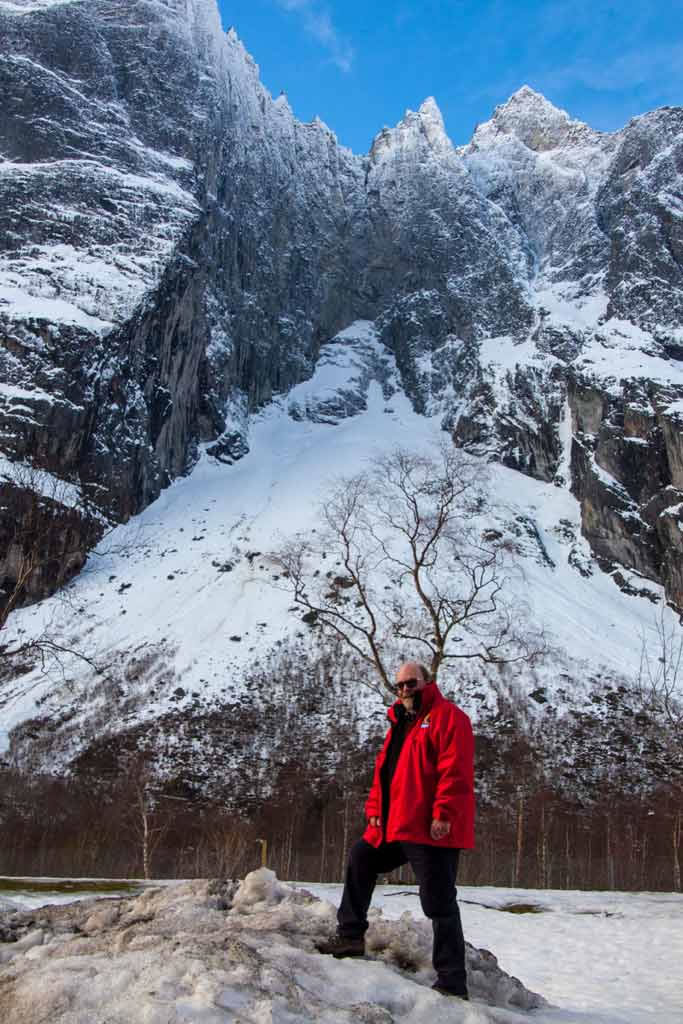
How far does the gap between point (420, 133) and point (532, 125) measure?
23325 mm

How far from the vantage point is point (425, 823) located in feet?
14.4

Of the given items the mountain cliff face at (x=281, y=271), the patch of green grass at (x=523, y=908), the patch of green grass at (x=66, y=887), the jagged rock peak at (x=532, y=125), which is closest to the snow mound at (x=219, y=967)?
the patch of green grass at (x=523, y=908)

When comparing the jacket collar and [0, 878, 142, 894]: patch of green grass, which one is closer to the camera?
the jacket collar

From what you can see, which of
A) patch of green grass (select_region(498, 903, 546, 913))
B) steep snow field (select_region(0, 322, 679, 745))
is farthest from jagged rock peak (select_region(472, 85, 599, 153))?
patch of green grass (select_region(498, 903, 546, 913))

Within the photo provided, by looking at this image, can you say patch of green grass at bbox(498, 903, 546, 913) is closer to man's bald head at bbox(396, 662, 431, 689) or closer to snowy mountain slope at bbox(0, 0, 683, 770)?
man's bald head at bbox(396, 662, 431, 689)

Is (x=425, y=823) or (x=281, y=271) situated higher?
(x=281, y=271)

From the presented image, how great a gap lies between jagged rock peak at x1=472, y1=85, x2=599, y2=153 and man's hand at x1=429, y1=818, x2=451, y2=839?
490ft

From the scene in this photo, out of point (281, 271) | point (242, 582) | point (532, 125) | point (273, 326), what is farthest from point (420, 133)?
point (242, 582)

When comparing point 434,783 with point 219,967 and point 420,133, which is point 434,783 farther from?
point 420,133

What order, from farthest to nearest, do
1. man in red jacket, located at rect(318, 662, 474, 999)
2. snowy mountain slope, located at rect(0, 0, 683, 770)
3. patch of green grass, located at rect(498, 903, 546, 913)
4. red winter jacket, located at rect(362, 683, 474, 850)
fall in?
1. snowy mountain slope, located at rect(0, 0, 683, 770)
2. patch of green grass, located at rect(498, 903, 546, 913)
3. red winter jacket, located at rect(362, 683, 474, 850)
4. man in red jacket, located at rect(318, 662, 474, 999)

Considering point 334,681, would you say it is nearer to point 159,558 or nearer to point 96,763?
point 96,763

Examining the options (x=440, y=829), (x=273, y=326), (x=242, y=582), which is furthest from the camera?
(x=273, y=326)

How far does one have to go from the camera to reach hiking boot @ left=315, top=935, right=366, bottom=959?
4211mm

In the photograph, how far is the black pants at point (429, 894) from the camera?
4043 mm
